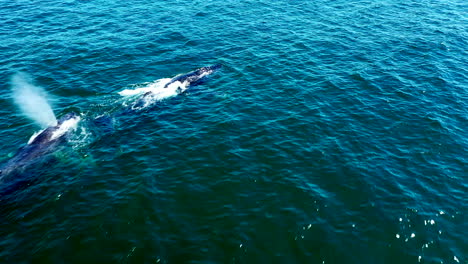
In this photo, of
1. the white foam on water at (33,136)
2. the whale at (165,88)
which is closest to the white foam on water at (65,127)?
the white foam on water at (33,136)

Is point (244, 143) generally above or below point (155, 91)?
below

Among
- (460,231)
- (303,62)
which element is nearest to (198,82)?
(303,62)

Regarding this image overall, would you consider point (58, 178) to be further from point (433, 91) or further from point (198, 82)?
point (433, 91)

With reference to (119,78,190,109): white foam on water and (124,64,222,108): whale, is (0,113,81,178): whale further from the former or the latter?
(119,78,190,109): white foam on water

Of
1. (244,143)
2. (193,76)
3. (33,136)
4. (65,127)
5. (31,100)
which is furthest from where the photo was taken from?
(193,76)

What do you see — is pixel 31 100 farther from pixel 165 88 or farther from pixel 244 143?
pixel 244 143

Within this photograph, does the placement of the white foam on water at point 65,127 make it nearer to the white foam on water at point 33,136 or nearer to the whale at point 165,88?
the white foam on water at point 33,136

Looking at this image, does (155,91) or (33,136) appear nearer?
(33,136)

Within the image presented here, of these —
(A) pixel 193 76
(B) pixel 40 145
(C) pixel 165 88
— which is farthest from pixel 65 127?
(A) pixel 193 76
